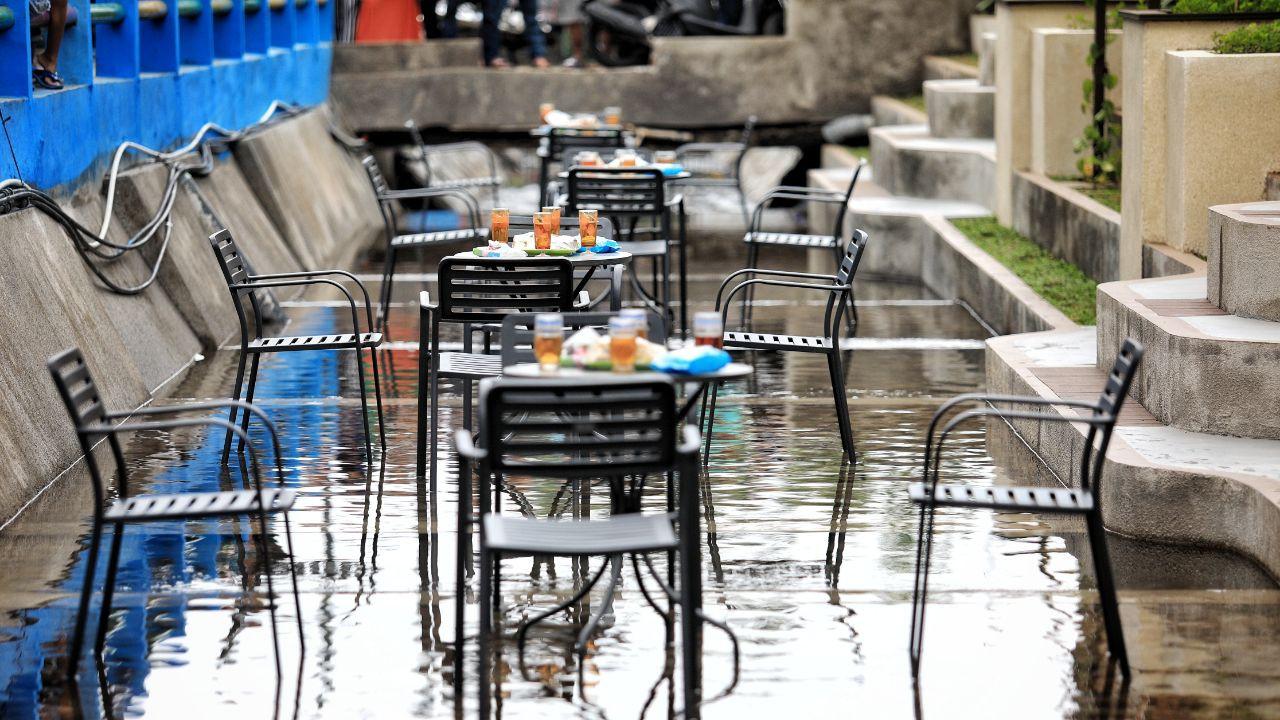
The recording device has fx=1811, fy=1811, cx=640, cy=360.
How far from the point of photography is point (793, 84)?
18.5 m

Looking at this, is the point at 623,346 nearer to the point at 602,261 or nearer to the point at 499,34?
the point at 602,261

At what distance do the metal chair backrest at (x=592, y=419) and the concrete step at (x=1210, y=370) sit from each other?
106 inches

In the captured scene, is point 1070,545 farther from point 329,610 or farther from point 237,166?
point 237,166

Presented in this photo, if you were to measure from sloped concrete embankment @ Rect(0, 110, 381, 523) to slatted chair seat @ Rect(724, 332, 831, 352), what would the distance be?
8.92ft

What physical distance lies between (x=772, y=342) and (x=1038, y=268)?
410cm

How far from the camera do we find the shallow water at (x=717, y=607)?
478 cm

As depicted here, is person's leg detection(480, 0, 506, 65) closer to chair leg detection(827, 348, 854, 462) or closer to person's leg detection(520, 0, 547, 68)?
person's leg detection(520, 0, 547, 68)

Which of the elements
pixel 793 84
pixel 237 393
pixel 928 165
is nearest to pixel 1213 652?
pixel 237 393

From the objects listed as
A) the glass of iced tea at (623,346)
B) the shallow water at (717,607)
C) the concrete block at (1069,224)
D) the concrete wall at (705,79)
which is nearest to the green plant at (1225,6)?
the concrete block at (1069,224)

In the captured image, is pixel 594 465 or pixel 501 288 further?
pixel 501 288

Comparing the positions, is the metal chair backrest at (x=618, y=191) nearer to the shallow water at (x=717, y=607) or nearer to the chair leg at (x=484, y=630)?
the shallow water at (x=717, y=607)

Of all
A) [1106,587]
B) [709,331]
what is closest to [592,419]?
[709,331]

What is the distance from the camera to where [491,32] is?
60.6 ft

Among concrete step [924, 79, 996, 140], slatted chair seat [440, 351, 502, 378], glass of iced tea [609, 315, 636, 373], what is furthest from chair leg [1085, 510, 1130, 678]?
concrete step [924, 79, 996, 140]
